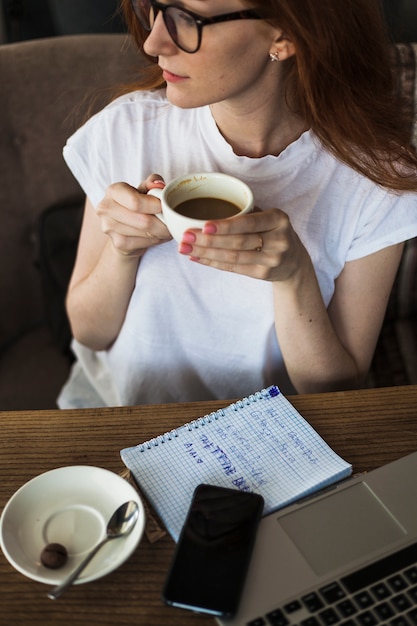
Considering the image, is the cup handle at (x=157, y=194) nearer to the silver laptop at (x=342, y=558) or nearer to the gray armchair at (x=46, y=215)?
the silver laptop at (x=342, y=558)

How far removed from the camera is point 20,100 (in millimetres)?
1432

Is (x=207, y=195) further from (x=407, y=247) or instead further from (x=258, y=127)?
(x=407, y=247)

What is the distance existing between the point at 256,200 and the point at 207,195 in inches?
9.0

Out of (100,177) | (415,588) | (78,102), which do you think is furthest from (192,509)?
(78,102)

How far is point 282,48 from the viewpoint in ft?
3.32

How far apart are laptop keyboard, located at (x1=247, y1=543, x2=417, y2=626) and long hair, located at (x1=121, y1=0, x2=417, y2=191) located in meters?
0.60

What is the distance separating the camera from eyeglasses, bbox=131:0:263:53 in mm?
928

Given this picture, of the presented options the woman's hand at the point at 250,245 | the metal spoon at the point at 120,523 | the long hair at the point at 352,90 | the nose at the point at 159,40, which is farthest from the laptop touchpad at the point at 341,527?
the nose at the point at 159,40

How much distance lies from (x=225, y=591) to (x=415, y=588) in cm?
20

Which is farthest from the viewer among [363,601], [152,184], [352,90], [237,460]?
[352,90]

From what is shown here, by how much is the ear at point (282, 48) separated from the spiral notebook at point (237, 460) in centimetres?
51

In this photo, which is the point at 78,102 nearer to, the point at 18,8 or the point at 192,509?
the point at 192,509

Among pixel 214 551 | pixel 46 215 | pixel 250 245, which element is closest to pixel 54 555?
pixel 214 551

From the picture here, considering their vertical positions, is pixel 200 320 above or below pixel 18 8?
below
